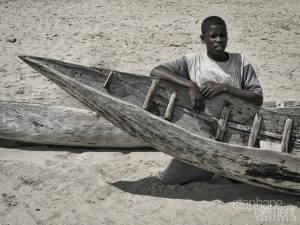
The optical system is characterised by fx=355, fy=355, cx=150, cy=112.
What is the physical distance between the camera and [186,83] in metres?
3.34

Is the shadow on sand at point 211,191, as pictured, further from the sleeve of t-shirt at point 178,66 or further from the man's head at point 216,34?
the man's head at point 216,34

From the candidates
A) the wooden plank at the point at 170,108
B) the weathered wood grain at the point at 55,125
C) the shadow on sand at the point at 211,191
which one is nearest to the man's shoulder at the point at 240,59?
the wooden plank at the point at 170,108

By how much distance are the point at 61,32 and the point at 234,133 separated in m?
6.13

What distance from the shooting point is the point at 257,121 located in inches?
142

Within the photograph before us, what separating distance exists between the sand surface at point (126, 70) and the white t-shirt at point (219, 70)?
3.47 ft

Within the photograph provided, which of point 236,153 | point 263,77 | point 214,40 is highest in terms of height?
point 214,40

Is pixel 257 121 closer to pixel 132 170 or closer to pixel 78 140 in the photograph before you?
pixel 132 170

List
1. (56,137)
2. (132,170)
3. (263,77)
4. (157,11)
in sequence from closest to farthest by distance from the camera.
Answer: (132,170)
(56,137)
(263,77)
(157,11)

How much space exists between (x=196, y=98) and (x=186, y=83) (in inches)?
6.8

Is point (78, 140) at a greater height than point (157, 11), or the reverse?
point (157, 11)

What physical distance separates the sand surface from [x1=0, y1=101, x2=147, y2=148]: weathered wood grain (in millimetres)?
194

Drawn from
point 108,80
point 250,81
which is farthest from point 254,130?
point 108,80

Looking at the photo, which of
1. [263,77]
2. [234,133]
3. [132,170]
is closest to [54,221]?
[132,170]

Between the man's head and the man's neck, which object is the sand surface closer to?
the man's neck
